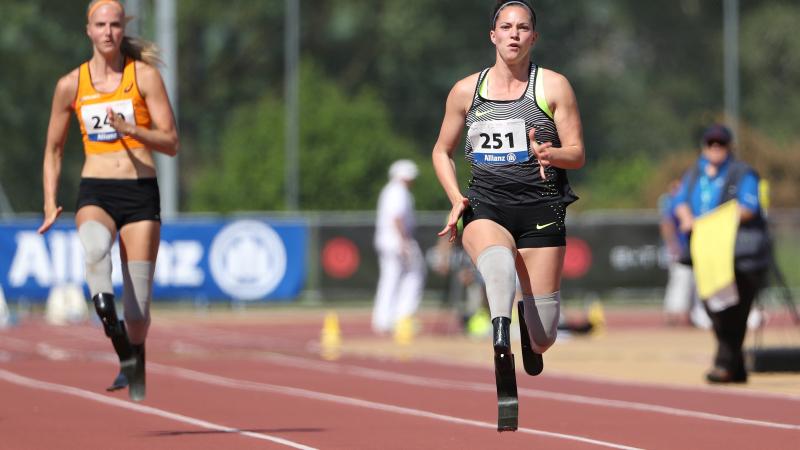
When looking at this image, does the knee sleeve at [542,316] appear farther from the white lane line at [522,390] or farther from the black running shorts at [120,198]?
the black running shorts at [120,198]

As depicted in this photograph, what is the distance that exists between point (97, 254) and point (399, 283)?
39.9 ft

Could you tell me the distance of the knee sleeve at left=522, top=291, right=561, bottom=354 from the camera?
935 centimetres

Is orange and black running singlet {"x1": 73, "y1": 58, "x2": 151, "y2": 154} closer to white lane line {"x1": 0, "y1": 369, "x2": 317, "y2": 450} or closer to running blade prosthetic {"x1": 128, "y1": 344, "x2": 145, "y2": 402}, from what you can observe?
running blade prosthetic {"x1": 128, "y1": 344, "x2": 145, "y2": 402}

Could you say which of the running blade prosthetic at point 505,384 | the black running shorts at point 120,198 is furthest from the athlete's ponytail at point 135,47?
the running blade prosthetic at point 505,384

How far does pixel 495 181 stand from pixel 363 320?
19104mm

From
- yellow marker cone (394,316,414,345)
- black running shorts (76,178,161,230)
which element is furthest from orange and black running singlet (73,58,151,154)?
yellow marker cone (394,316,414,345)

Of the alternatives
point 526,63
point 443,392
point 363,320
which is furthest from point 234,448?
point 363,320

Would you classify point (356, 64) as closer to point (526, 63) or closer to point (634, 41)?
point (634, 41)

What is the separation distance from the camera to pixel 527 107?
9.16 m

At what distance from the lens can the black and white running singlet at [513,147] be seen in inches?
358

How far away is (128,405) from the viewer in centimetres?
1231

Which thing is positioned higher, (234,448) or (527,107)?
(527,107)

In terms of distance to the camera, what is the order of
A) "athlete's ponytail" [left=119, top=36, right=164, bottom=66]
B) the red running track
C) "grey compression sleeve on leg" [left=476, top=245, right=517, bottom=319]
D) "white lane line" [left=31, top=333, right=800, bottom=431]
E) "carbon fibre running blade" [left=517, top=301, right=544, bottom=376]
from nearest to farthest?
"grey compression sleeve on leg" [left=476, top=245, right=517, bottom=319] → "carbon fibre running blade" [left=517, top=301, right=544, bottom=376] → the red running track → "athlete's ponytail" [left=119, top=36, right=164, bottom=66] → "white lane line" [left=31, top=333, right=800, bottom=431]

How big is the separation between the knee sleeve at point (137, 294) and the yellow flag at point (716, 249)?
5367 millimetres
